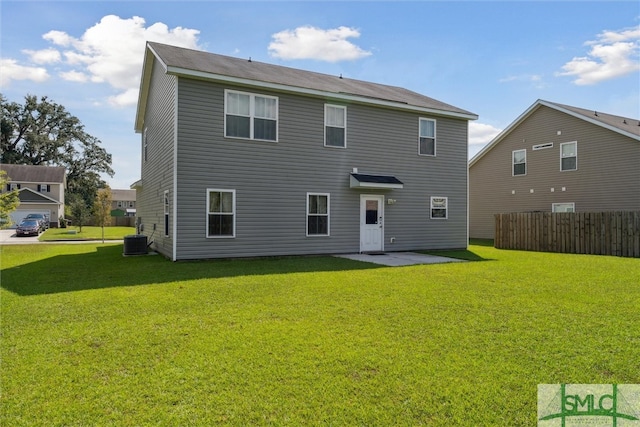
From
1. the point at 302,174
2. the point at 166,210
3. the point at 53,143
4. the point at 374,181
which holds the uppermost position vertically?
the point at 53,143

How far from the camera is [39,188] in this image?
138 feet

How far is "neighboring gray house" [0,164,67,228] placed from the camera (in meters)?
39.3

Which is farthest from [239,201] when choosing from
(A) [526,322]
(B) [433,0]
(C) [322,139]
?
(A) [526,322]

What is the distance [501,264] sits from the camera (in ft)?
35.0

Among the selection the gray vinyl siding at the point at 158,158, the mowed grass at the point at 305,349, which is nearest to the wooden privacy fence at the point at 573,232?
the mowed grass at the point at 305,349

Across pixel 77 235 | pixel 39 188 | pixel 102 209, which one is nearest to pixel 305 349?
pixel 102 209

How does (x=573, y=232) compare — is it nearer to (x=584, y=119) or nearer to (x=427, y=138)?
(x=427, y=138)

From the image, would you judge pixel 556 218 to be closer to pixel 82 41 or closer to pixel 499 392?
pixel 499 392

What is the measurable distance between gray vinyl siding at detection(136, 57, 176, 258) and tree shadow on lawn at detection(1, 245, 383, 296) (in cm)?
148

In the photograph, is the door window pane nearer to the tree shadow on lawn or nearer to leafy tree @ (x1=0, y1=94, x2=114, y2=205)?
the tree shadow on lawn

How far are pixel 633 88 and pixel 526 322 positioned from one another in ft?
52.0

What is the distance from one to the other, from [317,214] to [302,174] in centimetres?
138

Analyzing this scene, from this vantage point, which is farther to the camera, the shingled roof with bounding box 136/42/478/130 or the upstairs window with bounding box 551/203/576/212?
the upstairs window with bounding box 551/203/576/212

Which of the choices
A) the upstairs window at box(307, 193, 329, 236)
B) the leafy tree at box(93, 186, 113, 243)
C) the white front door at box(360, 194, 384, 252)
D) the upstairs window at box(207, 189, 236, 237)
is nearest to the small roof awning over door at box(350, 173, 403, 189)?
the white front door at box(360, 194, 384, 252)
